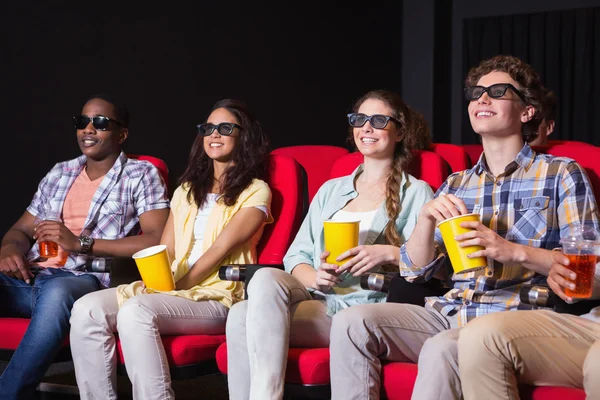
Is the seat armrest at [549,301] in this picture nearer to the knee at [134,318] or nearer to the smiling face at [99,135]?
the knee at [134,318]

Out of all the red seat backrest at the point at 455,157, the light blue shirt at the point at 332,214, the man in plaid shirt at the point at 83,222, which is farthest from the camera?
the man in plaid shirt at the point at 83,222

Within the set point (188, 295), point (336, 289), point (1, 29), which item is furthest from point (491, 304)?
point (1, 29)

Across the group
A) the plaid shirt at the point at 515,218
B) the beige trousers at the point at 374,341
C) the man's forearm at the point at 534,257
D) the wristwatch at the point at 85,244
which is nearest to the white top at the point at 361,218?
the plaid shirt at the point at 515,218

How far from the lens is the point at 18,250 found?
3514 mm

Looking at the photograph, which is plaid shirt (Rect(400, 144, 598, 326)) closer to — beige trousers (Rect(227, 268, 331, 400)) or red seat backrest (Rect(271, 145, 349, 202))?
beige trousers (Rect(227, 268, 331, 400))

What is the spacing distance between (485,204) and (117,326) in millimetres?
1269

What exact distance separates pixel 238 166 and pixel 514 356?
5.29 ft

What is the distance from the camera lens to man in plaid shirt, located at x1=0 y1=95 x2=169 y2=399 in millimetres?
3293

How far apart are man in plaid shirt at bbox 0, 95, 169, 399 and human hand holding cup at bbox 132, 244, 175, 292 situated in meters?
0.35

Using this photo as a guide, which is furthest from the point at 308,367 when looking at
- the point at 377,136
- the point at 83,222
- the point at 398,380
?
the point at 83,222

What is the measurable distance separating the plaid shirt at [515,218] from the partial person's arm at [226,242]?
31.1 inches

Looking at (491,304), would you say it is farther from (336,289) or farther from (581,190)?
(336,289)

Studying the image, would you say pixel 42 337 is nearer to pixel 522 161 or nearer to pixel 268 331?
pixel 268 331

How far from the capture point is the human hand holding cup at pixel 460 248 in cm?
221
